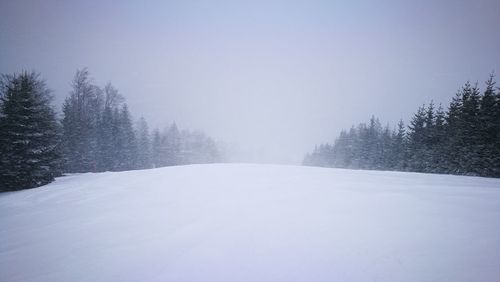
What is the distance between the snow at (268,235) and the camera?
271cm

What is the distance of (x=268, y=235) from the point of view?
12.0 ft

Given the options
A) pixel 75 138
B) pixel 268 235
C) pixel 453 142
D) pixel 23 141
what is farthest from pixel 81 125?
pixel 453 142

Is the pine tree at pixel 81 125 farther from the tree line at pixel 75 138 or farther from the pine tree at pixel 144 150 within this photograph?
the pine tree at pixel 144 150

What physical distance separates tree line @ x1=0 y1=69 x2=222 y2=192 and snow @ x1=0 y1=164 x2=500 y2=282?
911 cm

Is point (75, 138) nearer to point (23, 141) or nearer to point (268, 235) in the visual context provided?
point (23, 141)

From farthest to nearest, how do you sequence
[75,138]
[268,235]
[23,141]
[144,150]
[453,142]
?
[144,150], [75,138], [453,142], [23,141], [268,235]

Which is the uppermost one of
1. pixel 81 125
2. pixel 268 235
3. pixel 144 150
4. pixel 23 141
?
pixel 81 125

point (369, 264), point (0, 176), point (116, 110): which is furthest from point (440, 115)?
point (116, 110)

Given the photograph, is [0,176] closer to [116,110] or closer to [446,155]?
[116,110]

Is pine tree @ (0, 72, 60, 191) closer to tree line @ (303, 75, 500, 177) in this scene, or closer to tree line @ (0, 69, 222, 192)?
tree line @ (0, 69, 222, 192)

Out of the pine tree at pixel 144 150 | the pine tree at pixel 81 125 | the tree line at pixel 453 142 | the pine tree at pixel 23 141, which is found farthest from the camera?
the pine tree at pixel 144 150

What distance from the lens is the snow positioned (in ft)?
8.90

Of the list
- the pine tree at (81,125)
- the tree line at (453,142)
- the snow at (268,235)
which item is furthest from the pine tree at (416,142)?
the pine tree at (81,125)

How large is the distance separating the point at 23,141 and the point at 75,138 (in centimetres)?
1646
